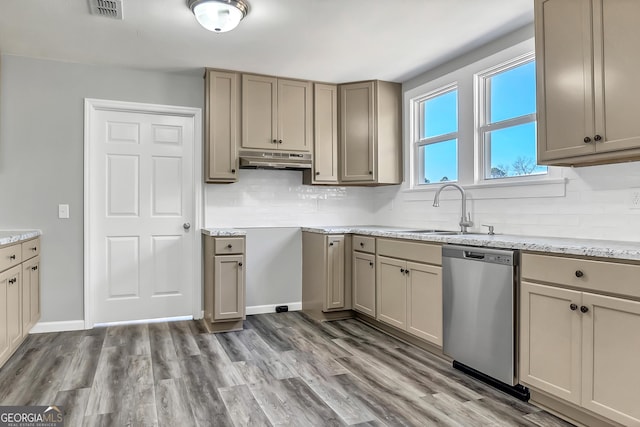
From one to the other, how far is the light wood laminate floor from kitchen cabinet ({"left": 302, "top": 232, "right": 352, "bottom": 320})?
44cm

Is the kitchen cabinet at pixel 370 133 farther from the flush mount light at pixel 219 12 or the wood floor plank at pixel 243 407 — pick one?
the wood floor plank at pixel 243 407

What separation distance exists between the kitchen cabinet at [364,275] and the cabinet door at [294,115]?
3.72 feet

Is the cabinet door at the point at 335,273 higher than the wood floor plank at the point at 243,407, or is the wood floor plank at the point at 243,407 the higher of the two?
the cabinet door at the point at 335,273

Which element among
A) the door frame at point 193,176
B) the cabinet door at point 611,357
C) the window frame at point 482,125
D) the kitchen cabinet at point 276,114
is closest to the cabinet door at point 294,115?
the kitchen cabinet at point 276,114

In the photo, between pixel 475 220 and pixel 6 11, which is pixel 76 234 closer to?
pixel 6 11

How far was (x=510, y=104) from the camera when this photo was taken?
3172 mm

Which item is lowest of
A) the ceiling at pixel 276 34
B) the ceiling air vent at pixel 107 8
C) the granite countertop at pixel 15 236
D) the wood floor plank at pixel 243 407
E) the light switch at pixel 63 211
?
the wood floor plank at pixel 243 407

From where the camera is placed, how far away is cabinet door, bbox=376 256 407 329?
10.8 ft

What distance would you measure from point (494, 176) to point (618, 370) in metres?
1.80

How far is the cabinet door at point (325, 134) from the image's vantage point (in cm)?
431

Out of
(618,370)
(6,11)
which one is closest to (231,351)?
(618,370)

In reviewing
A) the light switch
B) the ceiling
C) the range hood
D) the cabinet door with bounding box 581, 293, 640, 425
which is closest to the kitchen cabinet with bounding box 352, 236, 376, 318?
the range hood

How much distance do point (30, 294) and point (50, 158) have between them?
3.86ft

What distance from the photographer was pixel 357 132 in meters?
4.33
